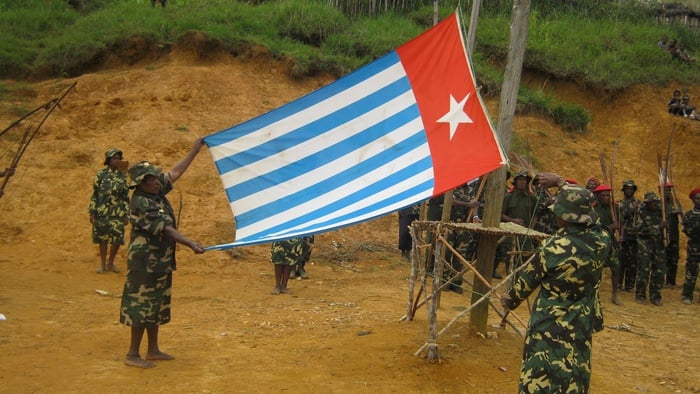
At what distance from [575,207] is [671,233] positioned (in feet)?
27.5

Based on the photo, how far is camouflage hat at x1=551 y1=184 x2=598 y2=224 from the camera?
165 inches

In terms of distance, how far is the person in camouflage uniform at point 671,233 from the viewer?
35.9ft

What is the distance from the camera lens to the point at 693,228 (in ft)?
32.9

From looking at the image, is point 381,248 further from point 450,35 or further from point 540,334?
point 540,334

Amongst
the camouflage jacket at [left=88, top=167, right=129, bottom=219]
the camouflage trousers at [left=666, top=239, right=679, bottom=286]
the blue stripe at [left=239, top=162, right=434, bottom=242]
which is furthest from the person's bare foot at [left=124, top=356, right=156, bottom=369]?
the camouflage trousers at [left=666, top=239, right=679, bottom=286]

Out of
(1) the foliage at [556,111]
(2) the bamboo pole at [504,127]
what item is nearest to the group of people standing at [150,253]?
(2) the bamboo pole at [504,127]

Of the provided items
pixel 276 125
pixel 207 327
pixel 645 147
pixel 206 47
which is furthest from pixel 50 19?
pixel 645 147

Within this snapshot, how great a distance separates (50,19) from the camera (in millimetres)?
18047

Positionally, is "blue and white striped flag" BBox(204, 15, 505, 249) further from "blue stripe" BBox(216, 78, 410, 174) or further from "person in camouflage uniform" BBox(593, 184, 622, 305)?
"person in camouflage uniform" BBox(593, 184, 622, 305)

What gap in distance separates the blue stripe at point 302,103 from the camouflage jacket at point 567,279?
2220mm

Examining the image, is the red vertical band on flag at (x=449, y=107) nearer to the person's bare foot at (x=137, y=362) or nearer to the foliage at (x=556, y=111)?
the person's bare foot at (x=137, y=362)

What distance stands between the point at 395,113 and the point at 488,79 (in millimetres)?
12708

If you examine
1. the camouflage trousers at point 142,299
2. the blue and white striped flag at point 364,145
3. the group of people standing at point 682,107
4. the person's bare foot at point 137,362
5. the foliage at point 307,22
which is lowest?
the person's bare foot at point 137,362

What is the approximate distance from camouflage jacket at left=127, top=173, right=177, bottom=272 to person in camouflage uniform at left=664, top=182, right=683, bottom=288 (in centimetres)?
828
